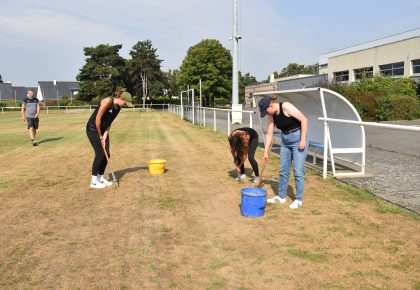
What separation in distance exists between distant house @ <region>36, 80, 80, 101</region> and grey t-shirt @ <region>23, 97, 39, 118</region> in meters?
91.1

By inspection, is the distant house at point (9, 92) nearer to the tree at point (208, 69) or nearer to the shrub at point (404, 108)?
the tree at point (208, 69)

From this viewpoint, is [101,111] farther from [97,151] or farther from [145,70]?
[145,70]

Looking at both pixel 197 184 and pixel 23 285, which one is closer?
pixel 23 285

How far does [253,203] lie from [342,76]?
44.6 m

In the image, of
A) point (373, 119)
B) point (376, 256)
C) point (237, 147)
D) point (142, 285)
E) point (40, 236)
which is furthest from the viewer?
point (373, 119)

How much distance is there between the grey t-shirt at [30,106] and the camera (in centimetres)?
1356

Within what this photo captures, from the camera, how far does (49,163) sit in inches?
400

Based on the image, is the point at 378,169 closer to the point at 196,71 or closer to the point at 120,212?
the point at 120,212

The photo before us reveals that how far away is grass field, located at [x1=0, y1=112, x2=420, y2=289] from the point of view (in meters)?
3.66

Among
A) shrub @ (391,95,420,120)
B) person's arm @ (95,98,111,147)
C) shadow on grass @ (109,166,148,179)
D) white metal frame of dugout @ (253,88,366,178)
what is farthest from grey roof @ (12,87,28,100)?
person's arm @ (95,98,111,147)

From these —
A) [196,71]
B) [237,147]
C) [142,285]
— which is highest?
[196,71]

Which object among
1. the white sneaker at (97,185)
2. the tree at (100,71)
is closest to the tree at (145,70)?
the tree at (100,71)

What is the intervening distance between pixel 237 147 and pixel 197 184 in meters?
1.08

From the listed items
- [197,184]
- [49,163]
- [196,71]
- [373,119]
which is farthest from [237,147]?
[196,71]
